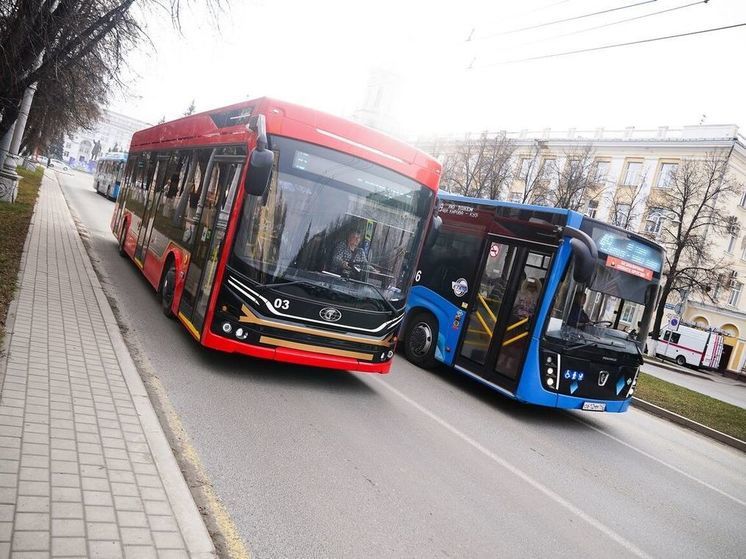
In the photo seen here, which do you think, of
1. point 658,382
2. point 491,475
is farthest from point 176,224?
point 658,382

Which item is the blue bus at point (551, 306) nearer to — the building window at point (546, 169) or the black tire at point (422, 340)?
the black tire at point (422, 340)

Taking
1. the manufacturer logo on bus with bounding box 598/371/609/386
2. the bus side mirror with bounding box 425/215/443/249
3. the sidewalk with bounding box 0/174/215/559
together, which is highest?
the bus side mirror with bounding box 425/215/443/249

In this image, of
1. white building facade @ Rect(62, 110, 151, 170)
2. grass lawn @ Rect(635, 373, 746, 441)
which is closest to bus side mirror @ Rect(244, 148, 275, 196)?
grass lawn @ Rect(635, 373, 746, 441)

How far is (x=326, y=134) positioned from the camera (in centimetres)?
683

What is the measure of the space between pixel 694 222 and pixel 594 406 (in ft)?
99.3

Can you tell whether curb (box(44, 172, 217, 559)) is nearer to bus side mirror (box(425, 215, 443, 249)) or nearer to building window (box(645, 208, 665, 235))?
bus side mirror (box(425, 215, 443, 249))

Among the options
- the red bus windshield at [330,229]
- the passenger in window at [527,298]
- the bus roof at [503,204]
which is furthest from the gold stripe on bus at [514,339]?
the red bus windshield at [330,229]

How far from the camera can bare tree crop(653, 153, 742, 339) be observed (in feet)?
106

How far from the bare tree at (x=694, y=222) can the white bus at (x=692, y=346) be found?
3761 mm

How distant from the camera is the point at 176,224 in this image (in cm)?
950

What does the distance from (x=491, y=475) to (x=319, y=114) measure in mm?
4492

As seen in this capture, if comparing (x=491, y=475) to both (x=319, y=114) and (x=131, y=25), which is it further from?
(x=131, y=25)

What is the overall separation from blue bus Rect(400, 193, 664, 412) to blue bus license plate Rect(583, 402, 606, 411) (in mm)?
19

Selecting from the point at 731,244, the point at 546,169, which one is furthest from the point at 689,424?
the point at 731,244
